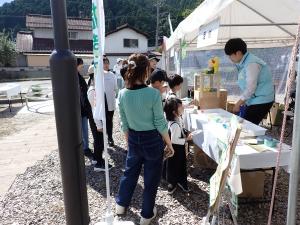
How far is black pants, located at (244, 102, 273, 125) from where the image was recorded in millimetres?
3904

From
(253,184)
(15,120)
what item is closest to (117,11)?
(15,120)

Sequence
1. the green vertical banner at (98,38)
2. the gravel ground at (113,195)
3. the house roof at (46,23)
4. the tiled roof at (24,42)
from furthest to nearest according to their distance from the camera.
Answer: the house roof at (46,23) → the tiled roof at (24,42) → the gravel ground at (113,195) → the green vertical banner at (98,38)

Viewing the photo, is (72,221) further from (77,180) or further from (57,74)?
(57,74)

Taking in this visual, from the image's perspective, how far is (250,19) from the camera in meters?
7.55

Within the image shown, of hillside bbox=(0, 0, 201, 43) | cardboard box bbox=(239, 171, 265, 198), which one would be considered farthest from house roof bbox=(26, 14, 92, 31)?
cardboard box bbox=(239, 171, 265, 198)

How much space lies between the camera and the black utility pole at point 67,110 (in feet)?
6.33

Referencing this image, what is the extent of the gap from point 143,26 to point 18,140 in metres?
40.0

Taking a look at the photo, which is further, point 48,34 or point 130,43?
point 48,34

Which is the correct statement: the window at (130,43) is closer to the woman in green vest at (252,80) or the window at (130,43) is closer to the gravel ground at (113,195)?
the gravel ground at (113,195)

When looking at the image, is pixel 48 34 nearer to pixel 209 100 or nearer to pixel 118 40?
pixel 118 40

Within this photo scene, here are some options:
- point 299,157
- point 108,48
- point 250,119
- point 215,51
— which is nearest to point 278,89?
point 215,51

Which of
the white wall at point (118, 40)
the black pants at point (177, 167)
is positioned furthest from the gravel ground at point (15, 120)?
the white wall at point (118, 40)

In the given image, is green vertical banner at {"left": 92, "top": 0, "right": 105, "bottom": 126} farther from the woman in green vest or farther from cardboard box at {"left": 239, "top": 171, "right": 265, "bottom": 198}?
cardboard box at {"left": 239, "top": 171, "right": 265, "bottom": 198}

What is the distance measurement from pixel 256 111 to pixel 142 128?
174 centimetres
